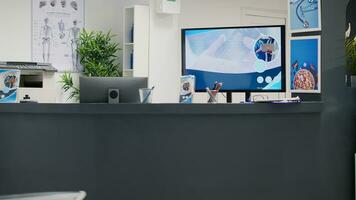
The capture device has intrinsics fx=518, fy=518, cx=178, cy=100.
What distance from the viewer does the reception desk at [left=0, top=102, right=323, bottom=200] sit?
116 inches

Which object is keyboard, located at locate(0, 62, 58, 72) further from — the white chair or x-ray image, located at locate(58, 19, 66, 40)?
the white chair

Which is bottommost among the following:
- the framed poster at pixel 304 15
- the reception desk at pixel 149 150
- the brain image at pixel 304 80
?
the reception desk at pixel 149 150

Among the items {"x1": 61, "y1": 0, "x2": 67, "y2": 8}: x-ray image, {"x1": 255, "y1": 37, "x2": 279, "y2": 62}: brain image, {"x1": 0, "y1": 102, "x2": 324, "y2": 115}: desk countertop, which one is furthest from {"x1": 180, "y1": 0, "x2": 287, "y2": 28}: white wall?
{"x1": 0, "y1": 102, "x2": 324, "y2": 115}: desk countertop

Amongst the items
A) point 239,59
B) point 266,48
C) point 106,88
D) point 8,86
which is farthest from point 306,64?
point 8,86

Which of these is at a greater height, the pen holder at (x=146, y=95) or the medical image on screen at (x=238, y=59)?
the medical image on screen at (x=238, y=59)

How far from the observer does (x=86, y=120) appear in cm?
296

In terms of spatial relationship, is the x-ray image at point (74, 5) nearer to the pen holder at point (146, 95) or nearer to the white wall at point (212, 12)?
the white wall at point (212, 12)

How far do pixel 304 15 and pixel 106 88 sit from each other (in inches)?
54.4

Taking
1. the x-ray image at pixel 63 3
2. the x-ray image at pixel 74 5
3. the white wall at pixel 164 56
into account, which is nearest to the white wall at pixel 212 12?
the white wall at pixel 164 56

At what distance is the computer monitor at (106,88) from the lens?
11.2 ft

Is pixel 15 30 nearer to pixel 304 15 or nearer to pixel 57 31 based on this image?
pixel 57 31

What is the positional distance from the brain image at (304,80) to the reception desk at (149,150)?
272mm

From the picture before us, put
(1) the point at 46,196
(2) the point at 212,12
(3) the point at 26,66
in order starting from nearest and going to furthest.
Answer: (1) the point at 46,196, (3) the point at 26,66, (2) the point at 212,12

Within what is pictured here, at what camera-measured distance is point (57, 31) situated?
245 inches
